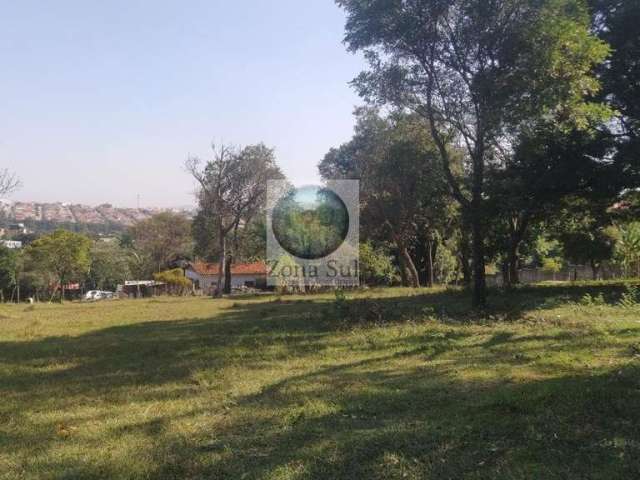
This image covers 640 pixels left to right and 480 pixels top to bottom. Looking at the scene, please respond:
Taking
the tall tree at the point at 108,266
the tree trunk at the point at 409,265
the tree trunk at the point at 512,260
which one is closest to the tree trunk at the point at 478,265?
the tree trunk at the point at 512,260

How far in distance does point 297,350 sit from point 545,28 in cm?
926

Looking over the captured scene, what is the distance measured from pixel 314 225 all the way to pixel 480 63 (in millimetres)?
18390

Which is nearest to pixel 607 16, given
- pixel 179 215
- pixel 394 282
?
pixel 394 282

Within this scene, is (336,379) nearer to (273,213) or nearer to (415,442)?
(415,442)

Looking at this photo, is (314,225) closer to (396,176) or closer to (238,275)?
(396,176)

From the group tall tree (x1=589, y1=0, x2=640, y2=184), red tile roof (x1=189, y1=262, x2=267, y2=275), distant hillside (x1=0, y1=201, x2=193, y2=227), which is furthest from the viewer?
distant hillside (x1=0, y1=201, x2=193, y2=227)

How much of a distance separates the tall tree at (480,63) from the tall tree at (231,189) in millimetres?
19524

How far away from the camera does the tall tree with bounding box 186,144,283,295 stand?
33906mm

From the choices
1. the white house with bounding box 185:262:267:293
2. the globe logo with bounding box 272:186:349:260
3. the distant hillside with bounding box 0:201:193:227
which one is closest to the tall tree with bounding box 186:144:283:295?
the globe logo with bounding box 272:186:349:260

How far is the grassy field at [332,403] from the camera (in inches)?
154

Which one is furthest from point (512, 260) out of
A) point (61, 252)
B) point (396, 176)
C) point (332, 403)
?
point (61, 252)

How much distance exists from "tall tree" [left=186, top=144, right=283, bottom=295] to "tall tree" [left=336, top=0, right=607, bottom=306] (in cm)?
1952

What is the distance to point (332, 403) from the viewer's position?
5.62 meters

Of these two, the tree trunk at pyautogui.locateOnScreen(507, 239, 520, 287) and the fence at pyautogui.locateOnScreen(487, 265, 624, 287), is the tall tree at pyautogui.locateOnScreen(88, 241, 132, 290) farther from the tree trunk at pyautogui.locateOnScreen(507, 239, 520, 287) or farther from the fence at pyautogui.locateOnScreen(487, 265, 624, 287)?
the tree trunk at pyautogui.locateOnScreen(507, 239, 520, 287)
